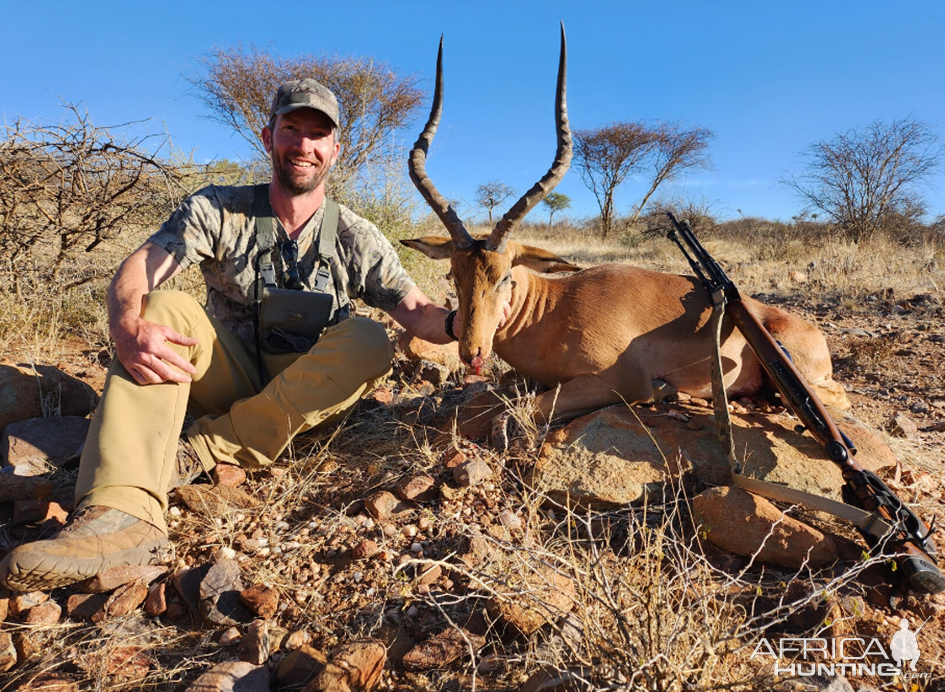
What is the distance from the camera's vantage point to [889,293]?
8.69 meters

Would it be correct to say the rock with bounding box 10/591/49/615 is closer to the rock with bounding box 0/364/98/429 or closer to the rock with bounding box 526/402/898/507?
the rock with bounding box 0/364/98/429

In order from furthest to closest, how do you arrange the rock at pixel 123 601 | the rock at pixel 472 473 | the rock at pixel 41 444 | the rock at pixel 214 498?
the rock at pixel 41 444, the rock at pixel 472 473, the rock at pixel 214 498, the rock at pixel 123 601

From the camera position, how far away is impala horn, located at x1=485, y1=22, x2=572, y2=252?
3868 mm

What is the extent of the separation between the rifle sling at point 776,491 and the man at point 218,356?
5.44 ft

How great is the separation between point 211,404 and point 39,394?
1310 millimetres

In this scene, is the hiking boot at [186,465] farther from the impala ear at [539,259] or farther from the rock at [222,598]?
the impala ear at [539,259]

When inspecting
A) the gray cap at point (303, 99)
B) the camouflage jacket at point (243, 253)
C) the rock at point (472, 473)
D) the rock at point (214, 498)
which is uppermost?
the gray cap at point (303, 99)

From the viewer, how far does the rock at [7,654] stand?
2.15 meters

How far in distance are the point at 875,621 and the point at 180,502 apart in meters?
3.26

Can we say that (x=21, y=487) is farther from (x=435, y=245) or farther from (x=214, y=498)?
(x=435, y=245)

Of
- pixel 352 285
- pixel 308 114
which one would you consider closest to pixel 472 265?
pixel 352 285

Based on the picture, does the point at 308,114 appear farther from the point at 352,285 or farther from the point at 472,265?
the point at 472,265

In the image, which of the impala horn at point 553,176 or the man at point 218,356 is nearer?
the man at point 218,356

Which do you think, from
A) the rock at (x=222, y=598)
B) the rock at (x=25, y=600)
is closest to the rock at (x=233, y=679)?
the rock at (x=222, y=598)
